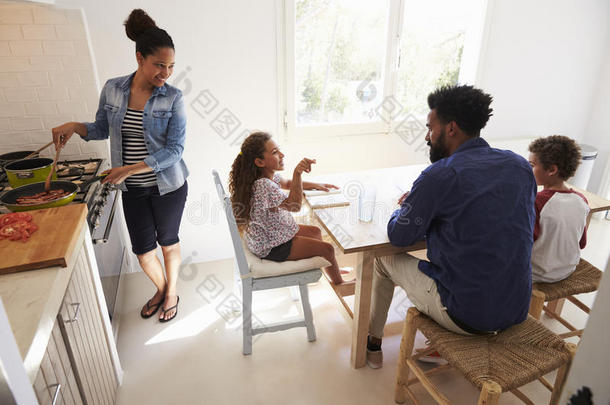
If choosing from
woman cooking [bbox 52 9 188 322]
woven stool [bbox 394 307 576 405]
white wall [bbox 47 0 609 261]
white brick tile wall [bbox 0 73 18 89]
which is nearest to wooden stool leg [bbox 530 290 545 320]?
woven stool [bbox 394 307 576 405]

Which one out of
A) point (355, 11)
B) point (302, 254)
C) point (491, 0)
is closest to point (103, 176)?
point (302, 254)

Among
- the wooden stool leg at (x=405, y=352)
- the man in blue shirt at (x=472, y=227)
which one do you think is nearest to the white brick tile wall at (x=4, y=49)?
the man in blue shirt at (x=472, y=227)

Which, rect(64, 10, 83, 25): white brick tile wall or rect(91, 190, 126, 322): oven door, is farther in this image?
rect(64, 10, 83, 25): white brick tile wall

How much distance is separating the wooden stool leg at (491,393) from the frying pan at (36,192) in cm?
170

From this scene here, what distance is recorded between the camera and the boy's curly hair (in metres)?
1.83

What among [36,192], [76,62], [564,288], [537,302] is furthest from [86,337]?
[564,288]

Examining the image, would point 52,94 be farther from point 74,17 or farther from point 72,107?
point 74,17

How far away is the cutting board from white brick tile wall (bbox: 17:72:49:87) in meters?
1.05

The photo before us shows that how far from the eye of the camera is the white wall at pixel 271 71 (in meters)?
2.44

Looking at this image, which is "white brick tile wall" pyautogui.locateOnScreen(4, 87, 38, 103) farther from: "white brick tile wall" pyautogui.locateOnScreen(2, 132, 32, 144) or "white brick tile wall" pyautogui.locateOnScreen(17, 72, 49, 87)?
A: "white brick tile wall" pyautogui.locateOnScreen(2, 132, 32, 144)

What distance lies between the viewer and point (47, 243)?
1.35 metres

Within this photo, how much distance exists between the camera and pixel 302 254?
2074 mm

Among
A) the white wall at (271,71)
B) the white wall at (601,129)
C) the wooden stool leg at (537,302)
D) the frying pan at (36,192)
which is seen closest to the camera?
the frying pan at (36,192)

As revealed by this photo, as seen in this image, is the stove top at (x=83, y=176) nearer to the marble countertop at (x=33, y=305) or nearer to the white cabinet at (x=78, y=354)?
the white cabinet at (x=78, y=354)
